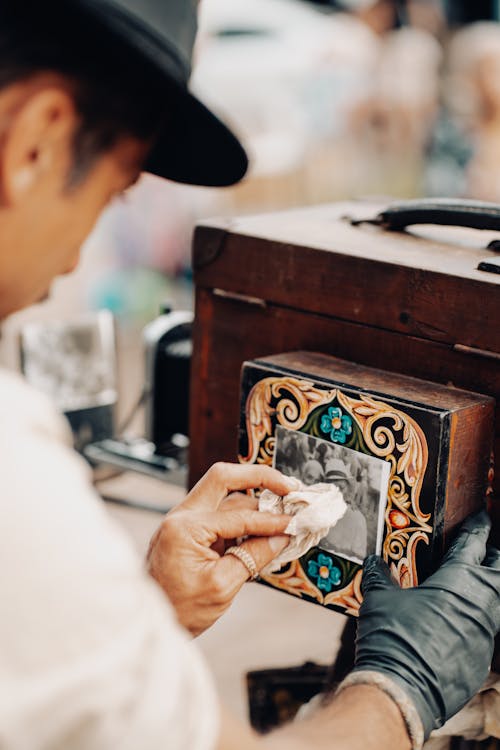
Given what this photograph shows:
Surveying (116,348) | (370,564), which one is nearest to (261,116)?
(116,348)

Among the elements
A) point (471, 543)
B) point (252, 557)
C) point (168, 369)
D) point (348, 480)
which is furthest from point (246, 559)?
point (168, 369)

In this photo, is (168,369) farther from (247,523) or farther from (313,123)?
(313,123)

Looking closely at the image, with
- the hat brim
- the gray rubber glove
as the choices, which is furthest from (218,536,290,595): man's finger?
the hat brim

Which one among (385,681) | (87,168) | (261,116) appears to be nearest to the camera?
(87,168)

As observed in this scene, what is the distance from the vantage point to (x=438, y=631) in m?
0.92

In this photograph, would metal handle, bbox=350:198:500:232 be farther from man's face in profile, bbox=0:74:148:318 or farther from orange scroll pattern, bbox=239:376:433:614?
man's face in profile, bbox=0:74:148:318

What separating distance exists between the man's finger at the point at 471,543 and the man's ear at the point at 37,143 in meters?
0.56

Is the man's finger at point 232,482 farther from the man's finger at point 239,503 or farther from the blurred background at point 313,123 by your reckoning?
the blurred background at point 313,123

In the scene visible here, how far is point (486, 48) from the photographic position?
17.5 ft

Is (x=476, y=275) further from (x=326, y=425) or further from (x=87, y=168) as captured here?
(x=87, y=168)

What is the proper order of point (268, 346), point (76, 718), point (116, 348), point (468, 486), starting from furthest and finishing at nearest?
1. point (116, 348)
2. point (268, 346)
3. point (468, 486)
4. point (76, 718)

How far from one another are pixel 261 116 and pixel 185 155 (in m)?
3.93

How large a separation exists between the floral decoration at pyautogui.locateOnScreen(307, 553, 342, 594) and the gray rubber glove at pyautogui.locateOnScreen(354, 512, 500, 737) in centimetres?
8

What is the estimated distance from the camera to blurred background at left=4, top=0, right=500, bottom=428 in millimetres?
4453
